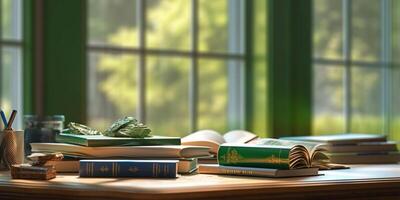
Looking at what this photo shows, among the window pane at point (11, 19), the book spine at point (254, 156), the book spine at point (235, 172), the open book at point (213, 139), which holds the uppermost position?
the window pane at point (11, 19)

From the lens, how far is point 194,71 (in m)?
2.74

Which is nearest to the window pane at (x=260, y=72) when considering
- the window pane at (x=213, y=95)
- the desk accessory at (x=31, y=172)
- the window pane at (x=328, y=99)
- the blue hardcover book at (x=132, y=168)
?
the window pane at (x=213, y=95)

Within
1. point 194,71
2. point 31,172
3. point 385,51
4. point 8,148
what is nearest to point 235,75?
point 194,71

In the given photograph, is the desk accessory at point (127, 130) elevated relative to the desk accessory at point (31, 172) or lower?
elevated

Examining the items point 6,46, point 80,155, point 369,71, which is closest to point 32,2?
point 6,46

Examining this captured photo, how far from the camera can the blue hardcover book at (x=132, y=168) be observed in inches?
66.1

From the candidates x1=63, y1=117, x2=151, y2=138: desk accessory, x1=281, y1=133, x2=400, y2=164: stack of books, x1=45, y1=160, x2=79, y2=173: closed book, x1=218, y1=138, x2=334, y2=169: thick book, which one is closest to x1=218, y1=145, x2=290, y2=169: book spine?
x1=218, y1=138, x2=334, y2=169: thick book

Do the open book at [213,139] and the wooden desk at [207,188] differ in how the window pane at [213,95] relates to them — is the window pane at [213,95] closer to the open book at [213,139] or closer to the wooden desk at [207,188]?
the open book at [213,139]

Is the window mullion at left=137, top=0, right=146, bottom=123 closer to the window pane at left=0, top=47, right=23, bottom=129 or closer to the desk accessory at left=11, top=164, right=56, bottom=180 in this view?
the window pane at left=0, top=47, right=23, bottom=129

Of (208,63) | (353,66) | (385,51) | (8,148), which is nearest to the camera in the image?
(8,148)

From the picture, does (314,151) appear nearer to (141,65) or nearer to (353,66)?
(141,65)

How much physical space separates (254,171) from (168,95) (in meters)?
1.00

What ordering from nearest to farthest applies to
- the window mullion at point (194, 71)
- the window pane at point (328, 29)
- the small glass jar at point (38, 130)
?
the small glass jar at point (38, 130) < the window mullion at point (194, 71) < the window pane at point (328, 29)

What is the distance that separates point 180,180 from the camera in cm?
164
